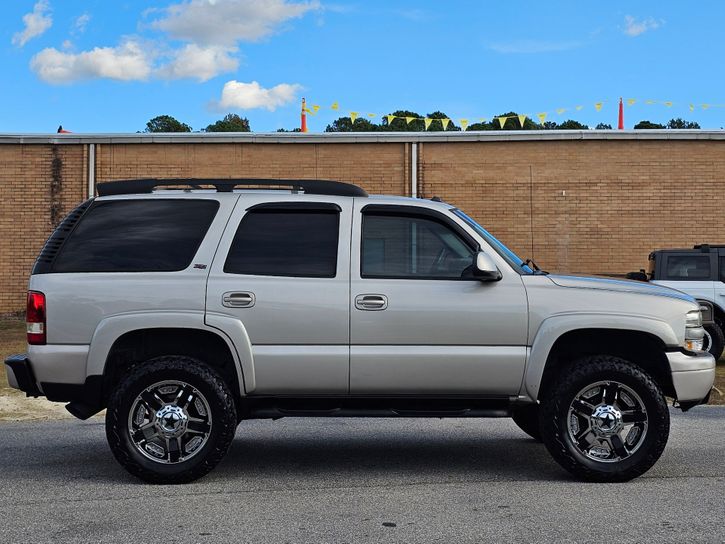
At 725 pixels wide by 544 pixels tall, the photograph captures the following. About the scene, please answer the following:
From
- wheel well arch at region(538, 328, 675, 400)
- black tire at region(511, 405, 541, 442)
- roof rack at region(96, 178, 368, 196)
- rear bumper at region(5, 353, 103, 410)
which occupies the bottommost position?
black tire at region(511, 405, 541, 442)

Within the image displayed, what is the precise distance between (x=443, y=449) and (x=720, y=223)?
15927 mm

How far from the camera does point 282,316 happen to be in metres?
6.22

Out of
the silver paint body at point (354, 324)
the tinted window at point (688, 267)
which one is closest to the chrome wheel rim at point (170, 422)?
the silver paint body at point (354, 324)

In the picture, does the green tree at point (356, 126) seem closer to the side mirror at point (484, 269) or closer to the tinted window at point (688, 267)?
the tinted window at point (688, 267)

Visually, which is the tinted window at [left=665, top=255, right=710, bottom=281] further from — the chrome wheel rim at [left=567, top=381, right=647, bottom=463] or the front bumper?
the chrome wheel rim at [left=567, top=381, right=647, bottom=463]

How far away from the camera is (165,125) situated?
7056 centimetres

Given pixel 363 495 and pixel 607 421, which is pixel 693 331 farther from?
pixel 363 495

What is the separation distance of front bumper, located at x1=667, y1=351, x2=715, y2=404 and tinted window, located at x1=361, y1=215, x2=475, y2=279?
1599 mm

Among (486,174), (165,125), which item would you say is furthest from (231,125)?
(486,174)

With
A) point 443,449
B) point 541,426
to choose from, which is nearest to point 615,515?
point 541,426

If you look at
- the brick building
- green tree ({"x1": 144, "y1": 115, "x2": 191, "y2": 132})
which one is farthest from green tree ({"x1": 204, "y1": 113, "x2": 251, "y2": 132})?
the brick building

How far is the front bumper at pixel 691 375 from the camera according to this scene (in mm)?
6316

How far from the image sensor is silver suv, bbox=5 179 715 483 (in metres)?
6.21

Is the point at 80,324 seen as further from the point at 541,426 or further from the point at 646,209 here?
the point at 646,209
